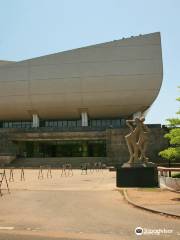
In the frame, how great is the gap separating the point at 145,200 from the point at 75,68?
5404 cm

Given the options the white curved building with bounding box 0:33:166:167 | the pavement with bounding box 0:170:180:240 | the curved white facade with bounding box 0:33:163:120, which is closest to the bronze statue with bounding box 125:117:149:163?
the pavement with bounding box 0:170:180:240

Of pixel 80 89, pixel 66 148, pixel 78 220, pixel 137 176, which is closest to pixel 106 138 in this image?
pixel 80 89

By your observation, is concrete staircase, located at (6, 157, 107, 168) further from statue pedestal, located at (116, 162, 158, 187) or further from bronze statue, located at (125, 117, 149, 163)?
statue pedestal, located at (116, 162, 158, 187)

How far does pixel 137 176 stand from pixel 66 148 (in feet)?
172

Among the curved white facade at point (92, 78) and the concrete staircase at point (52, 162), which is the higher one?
the curved white facade at point (92, 78)

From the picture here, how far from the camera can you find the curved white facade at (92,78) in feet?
209

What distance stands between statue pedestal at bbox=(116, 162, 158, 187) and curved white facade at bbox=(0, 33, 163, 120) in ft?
154

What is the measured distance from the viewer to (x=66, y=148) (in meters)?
70.3

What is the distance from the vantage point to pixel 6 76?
68.2m

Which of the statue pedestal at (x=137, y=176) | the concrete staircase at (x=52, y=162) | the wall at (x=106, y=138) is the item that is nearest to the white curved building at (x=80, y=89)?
the wall at (x=106, y=138)

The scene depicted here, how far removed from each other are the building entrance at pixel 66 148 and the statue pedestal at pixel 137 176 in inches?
1869

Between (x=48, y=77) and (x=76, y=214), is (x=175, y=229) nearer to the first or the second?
(x=76, y=214)

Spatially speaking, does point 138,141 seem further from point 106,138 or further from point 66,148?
point 66,148

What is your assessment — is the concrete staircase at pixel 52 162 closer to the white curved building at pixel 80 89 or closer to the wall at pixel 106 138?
the wall at pixel 106 138
